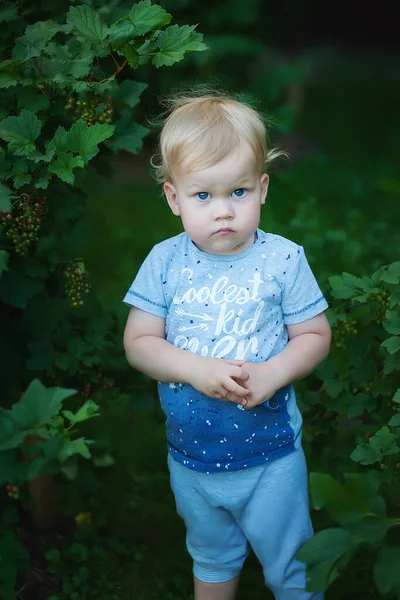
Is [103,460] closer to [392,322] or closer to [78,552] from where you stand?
[78,552]

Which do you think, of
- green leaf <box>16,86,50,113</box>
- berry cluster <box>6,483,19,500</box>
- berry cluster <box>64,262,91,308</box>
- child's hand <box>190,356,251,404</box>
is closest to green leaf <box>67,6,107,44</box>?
green leaf <box>16,86,50,113</box>

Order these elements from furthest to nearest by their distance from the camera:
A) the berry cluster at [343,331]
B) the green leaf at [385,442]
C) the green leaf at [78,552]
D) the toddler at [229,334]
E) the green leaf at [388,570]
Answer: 1. the green leaf at [78,552]
2. the berry cluster at [343,331]
3. the green leaf at [385,442]
4. the toddler at [229,334]
5. the green leaf at [388,570]

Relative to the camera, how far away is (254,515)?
2498 mm

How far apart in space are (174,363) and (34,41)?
0.97 meters

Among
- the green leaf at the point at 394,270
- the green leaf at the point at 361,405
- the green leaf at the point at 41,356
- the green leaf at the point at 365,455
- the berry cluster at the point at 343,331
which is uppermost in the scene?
the green leaf at the point at 394,270

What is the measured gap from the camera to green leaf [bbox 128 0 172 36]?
243cm

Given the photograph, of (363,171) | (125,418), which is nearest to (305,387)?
(125,418)

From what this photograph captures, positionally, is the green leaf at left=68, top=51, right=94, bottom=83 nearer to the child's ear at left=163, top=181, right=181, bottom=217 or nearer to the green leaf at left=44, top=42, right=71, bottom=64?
the green leaf at left=44, top=42, right=71, bottom=64

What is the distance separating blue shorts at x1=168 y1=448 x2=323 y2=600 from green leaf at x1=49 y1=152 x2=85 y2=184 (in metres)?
0.84

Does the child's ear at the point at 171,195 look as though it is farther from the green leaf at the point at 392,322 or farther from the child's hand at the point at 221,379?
the green leaf at the point at 392,322

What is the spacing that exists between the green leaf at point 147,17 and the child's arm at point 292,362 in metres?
0.87

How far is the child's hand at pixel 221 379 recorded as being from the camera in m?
2.26

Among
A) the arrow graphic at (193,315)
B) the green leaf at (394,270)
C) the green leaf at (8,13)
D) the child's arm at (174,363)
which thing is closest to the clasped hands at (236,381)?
the child's arm at (174,363)

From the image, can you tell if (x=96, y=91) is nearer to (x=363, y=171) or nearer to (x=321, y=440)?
(x=321, y=440)
